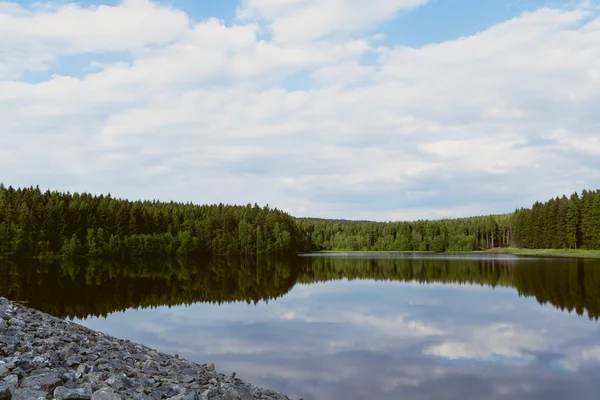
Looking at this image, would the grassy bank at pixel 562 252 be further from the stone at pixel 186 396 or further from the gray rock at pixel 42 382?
the gray rock at pixel 42 382

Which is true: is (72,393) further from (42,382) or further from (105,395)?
(42,382)

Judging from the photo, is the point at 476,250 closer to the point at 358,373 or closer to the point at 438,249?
the point at 438,249

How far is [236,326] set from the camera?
31656mm

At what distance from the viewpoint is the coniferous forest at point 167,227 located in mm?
118562

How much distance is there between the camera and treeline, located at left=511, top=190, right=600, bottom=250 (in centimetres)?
11862

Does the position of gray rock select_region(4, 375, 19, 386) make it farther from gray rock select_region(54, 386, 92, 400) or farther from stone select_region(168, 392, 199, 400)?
stone select_region(168, 392, 199, 400)

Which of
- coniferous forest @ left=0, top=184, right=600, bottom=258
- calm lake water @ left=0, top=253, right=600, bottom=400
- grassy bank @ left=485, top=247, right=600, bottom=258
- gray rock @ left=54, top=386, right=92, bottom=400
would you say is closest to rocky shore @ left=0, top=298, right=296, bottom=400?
gray rock @ left=54, top=386, right=92, bottom=400

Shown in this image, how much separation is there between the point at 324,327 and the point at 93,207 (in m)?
124

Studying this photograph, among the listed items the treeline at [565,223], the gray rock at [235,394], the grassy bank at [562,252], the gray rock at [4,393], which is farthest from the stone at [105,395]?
the treeline at [565,223]

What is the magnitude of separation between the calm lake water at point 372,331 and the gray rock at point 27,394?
10.2 meters

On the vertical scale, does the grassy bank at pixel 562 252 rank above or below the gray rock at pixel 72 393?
below

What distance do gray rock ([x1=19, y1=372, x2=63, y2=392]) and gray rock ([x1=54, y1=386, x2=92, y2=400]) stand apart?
12.7 inches

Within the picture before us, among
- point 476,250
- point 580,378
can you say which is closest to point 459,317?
point 580,378

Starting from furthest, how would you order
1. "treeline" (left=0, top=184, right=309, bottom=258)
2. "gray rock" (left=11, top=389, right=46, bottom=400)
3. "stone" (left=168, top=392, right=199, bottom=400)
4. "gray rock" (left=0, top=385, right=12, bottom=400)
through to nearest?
"treeline" (left=0, top=184, right=309, bottom=258), "stone" (left=168, top=392, right=199, bottom=400), "gray rock" (left=0, top=385, right=12, bottom=400), "gray rock" (left=11, top=389, right=46, bottom=400)
